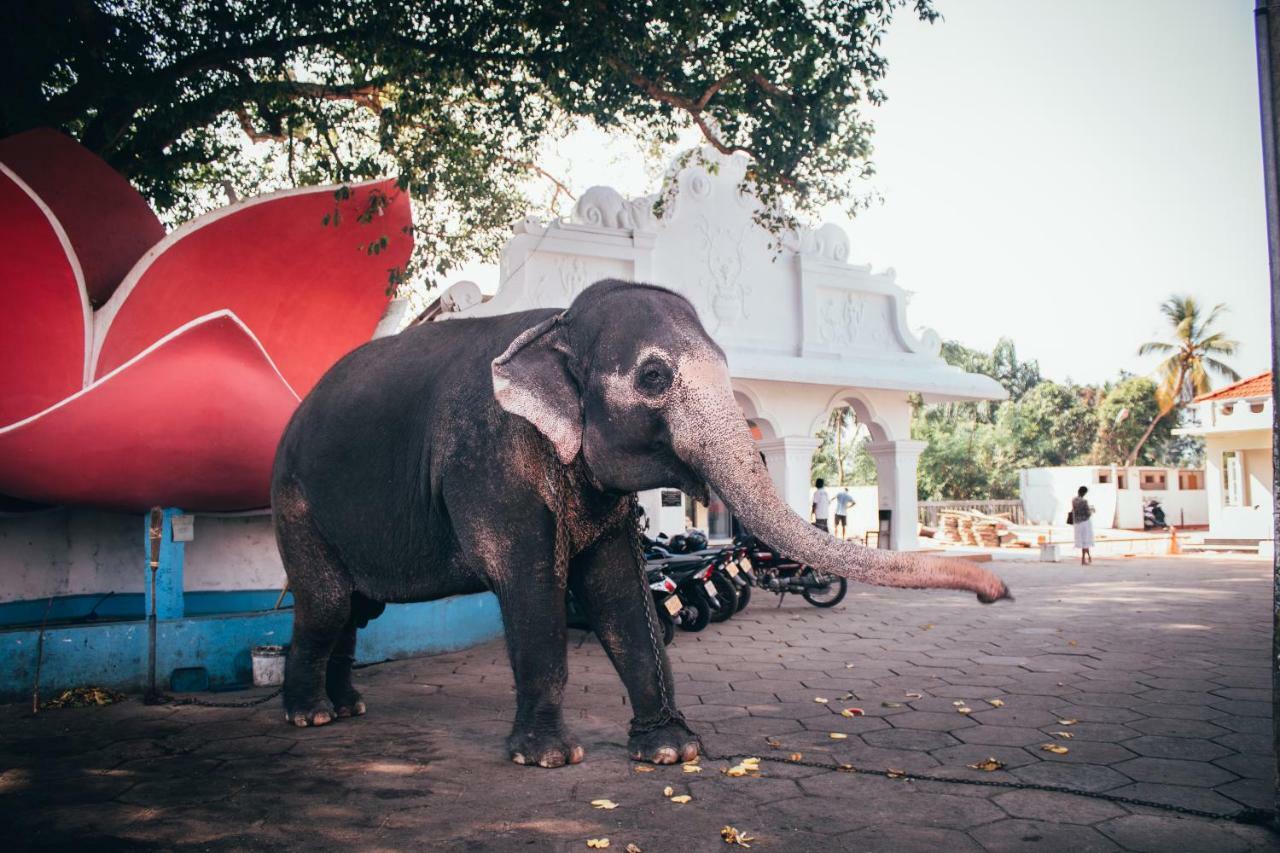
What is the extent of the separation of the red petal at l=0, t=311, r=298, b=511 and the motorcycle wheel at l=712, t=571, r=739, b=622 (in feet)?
14.7

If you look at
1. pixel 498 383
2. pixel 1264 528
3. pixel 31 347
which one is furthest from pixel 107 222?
→ pixel 1264 528

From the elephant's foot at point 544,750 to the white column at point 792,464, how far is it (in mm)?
10356

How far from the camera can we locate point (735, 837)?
303cm

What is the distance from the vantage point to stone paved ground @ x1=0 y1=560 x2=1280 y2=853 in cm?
314

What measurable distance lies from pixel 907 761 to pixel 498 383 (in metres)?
2.37

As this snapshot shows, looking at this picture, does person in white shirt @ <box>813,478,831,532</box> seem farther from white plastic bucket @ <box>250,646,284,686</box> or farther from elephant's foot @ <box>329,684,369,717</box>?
elephant's foot @ <box>329,684,369,717</box>

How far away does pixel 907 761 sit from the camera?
157 inches

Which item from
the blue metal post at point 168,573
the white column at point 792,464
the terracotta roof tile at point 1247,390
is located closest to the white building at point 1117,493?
the terracotta roof tile at point 1247,390

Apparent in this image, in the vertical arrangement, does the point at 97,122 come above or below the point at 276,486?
above

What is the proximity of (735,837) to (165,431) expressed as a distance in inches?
167

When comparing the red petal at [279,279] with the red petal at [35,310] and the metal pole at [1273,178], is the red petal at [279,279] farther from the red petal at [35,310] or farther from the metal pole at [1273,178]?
the metal pole at [1273,178]

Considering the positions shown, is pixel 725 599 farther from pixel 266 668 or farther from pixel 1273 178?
pixel 1273 178

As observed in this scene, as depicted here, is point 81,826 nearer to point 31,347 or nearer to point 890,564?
point 890,564

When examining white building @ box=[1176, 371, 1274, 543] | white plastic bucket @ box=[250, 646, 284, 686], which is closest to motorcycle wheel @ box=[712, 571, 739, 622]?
white plastic bucket @ box=[250, 646, 284, 686]
